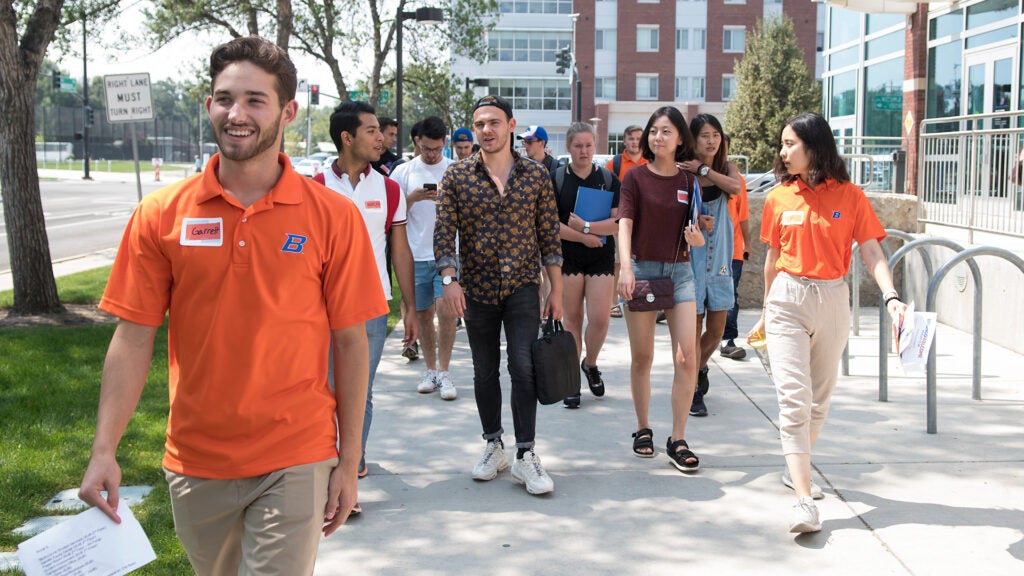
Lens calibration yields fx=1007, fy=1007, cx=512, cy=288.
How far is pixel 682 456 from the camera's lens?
5551 millimetres

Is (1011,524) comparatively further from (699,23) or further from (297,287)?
(699,23)

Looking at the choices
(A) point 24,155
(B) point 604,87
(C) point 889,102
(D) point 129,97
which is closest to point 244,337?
(A) point 24,155

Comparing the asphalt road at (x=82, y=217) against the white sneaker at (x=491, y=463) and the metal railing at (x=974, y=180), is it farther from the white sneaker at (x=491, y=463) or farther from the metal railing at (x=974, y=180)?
the metal railing at (x=974, y=180)

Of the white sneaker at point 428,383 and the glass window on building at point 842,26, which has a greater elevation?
the glass window on building at point 842,26

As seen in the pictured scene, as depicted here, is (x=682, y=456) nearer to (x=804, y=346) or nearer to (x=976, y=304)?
(x=804, y=346)

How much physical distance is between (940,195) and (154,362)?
8375 millimetres

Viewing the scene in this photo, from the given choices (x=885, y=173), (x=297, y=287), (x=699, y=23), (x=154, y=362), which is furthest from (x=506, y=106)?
(x=699, y=23)

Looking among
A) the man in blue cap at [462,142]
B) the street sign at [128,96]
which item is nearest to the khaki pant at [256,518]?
the man in blue cap at [462,142]

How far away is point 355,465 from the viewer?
2.67m

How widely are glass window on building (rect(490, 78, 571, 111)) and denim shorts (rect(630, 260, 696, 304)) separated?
6739 cm

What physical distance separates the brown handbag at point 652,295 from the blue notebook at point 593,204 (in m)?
1.43

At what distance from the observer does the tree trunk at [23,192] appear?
415 inches

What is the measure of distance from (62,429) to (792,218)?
461 cm

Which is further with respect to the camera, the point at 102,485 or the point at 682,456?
the point at 682,456
